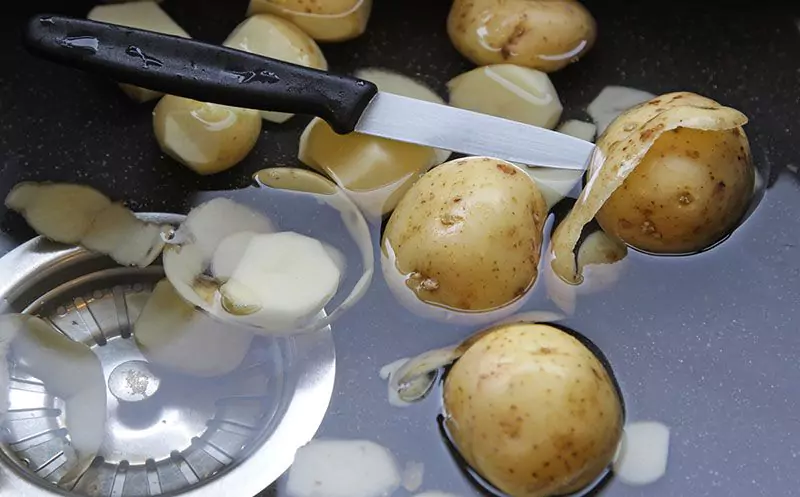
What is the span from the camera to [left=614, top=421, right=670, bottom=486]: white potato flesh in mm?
942

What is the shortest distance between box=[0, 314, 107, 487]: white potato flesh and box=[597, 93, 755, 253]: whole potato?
56 centimetres

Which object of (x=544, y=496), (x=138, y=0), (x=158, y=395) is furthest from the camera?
(x=138, y=0)

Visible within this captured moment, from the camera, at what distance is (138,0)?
117cm

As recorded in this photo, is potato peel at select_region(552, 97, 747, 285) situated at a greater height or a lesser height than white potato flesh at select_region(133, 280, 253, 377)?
greater

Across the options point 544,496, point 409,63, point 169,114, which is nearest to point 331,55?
point 409,63

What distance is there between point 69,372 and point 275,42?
43 centimetres

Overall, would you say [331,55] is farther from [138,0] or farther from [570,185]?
[570,185]

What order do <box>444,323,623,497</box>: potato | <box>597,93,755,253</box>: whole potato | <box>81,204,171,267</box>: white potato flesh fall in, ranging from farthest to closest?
<box>81,204,171,267</box>: white potato flesh < <box>597,93,755,253</box>: whole potato < <box>444,323,623,497</box>: potato

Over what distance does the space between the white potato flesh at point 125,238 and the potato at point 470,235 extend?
27cm

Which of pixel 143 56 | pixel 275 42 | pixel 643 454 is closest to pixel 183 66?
pixel 143 56

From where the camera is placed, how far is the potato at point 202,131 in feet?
3.47

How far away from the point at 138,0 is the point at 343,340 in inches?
19.4

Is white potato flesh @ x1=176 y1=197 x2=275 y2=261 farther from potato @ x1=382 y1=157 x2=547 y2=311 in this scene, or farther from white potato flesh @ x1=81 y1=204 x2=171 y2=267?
potato @ x1=382 y1=157 x2=547 y2=311

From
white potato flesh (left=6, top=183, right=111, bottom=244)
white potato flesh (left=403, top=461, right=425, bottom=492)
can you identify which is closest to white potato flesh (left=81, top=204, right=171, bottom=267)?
white potato flesh (left=6, top=183, right=111, bottom=244)
